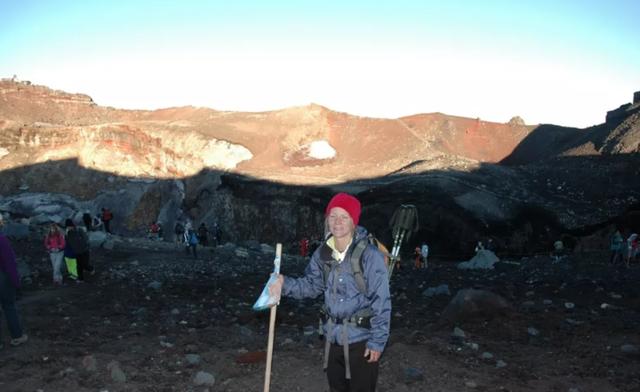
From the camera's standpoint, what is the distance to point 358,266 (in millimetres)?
4184

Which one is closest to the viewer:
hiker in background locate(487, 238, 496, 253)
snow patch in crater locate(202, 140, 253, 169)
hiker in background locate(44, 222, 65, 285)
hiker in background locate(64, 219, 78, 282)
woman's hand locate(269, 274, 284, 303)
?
woman's hand locate(269, 274, 284, 303)

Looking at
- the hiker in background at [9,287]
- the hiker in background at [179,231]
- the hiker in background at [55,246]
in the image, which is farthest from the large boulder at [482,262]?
the hiker in background at [9,287]

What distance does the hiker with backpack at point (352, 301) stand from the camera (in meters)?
4.15

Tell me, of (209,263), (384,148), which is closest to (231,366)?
(209,263)

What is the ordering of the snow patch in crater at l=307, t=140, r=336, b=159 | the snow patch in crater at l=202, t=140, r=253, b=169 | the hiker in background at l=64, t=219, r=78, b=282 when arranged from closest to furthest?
the hiker in background at l=64, t=219, r=78, b=282, the snow patch in crater at l=202, t=140, r=253, b=169, the snow patch in crater at l=307, t=140, r=336, b=159

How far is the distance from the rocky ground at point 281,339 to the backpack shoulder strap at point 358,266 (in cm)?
319

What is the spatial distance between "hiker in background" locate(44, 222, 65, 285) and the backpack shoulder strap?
11.3 metres

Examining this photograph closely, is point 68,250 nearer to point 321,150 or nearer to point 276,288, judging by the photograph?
point 276,288

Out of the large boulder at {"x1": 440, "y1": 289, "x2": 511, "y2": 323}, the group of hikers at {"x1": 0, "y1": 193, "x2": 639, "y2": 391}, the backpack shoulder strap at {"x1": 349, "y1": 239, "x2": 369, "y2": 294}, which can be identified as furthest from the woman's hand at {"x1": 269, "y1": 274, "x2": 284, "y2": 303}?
the large boulder at {"x1": 440, "y1": 289, "x2": 511, "y2": 323}

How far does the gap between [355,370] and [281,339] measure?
5.03 metres

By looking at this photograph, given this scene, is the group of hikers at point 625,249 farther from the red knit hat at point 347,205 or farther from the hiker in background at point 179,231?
the hiker in background at point 179,231

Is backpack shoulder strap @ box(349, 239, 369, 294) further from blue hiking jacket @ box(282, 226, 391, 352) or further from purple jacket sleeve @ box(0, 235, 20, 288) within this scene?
purple jacket sleeve @ box(0, 235, 20, 288)

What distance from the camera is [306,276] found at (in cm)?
473

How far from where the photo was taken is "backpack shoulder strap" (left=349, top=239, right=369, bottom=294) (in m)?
4.19
